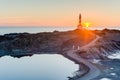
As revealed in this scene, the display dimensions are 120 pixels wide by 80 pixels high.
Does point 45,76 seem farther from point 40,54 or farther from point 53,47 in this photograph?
point 53,47

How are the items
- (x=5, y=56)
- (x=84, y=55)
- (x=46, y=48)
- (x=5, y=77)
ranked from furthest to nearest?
(x=46, y=48) → (x=5, y=56) → (x=84, y=55) → (x=5, y=77)

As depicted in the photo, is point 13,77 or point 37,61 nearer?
point 13,77

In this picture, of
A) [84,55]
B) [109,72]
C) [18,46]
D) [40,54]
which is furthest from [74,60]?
[18,46]

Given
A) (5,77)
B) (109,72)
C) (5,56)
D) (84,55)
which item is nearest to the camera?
(109,72)

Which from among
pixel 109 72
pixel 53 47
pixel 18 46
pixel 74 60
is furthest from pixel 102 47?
pixel 109 72

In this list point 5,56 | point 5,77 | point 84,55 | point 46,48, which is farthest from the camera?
point 46,48

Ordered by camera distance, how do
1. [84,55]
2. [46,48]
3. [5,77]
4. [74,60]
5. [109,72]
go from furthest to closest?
[46,48], [84,55], [74,60], [5,77], [109,72]

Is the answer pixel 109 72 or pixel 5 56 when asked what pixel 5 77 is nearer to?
pixel 109 72

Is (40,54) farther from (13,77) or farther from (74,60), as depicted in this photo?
(13,77)

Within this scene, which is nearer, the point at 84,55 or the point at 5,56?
the point at 84,55
